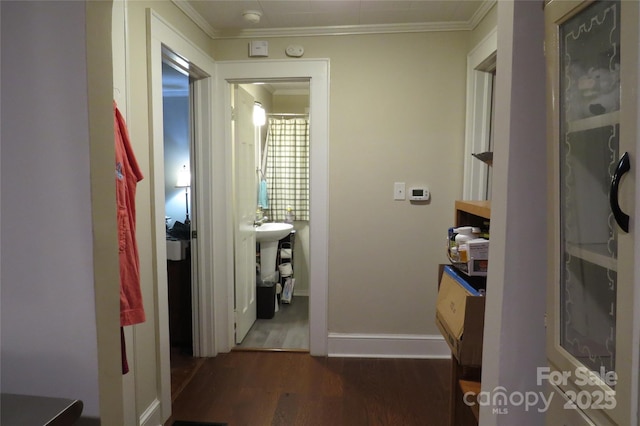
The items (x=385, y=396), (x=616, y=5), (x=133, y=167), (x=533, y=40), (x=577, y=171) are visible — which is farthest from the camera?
(x=385, y=396)

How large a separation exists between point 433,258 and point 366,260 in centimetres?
49

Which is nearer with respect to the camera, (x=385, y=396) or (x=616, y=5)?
(x=616, y=5)

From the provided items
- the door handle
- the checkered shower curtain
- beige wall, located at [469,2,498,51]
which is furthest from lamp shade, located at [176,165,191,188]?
the door handle

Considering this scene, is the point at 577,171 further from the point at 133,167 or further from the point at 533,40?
the point at 133,167

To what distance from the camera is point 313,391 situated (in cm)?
243

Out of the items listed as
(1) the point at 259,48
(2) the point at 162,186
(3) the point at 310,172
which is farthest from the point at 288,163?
(2) the point at 162,186

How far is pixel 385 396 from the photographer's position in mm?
2371

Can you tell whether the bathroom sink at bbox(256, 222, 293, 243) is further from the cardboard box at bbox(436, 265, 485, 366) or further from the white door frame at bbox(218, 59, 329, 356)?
the cardboard box at bbox(436, 265, 485, 366)

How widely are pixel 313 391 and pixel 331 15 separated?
243 centimetres

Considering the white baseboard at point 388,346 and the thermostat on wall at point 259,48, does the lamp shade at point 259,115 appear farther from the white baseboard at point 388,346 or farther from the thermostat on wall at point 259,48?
the white baseboard at point 388,346

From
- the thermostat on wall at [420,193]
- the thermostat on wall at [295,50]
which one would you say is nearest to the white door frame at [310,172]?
the thermostat on wall at [295,50]

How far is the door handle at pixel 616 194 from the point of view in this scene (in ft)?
2.11

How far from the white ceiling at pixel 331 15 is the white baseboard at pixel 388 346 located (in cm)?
223

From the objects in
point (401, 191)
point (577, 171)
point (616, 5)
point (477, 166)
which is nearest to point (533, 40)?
point (616, 5)
